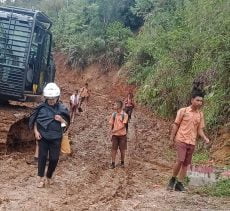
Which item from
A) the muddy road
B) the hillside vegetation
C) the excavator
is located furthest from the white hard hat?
the hillside vegetation

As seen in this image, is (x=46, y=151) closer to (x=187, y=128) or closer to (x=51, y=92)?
(x=51, y=92)

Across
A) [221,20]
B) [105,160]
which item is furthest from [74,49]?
[105,160]

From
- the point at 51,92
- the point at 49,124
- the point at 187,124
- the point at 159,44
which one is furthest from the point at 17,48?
the point at 159,44

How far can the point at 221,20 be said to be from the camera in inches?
536

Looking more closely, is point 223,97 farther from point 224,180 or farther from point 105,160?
point 224,180

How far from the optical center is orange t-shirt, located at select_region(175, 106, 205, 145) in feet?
26.0

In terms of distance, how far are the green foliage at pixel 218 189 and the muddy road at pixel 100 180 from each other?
1.10 ft

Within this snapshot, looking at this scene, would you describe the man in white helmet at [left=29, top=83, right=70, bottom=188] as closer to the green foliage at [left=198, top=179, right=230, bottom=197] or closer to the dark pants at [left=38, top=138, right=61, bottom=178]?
the dark pants at [left=38, top=138, right=61, bottom=178]

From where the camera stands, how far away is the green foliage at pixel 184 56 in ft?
41.5

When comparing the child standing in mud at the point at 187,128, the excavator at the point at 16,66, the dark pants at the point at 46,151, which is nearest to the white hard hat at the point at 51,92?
the dark pants at the point at 46,151

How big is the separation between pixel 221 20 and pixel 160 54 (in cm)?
661

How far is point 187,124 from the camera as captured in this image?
794cm

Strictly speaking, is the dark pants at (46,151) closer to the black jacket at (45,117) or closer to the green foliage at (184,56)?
the black jacket at (45,117)

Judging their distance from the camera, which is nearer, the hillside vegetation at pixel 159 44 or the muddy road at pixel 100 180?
the muddy road at pixel 100 180
